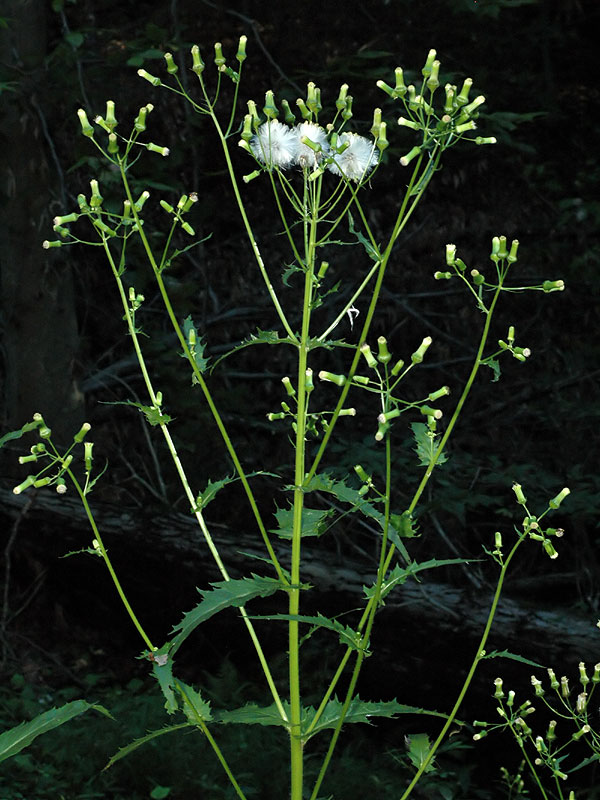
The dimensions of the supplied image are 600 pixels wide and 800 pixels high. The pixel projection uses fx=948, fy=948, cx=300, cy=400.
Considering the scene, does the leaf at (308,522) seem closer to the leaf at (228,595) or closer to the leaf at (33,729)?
the leaf at (228,595)

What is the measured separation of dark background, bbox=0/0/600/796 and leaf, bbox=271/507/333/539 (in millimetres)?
2338

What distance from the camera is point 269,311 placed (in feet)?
17.7

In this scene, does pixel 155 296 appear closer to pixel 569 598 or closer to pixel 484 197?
pixel 484 197

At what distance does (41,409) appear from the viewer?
5.18 meters

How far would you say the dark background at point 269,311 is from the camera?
448 cm

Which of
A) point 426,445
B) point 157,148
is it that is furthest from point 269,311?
point 426,445

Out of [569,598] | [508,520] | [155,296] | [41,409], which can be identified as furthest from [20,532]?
[569,598]

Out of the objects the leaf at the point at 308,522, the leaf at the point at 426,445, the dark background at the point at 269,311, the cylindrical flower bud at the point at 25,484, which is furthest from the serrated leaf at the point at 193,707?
the dark background at the point at 269,311

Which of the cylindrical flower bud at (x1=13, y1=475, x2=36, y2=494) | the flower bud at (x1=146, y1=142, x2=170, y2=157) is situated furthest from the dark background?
the cylindrical flower bud at (x1=13, y1=475, x2=36, y2=494)

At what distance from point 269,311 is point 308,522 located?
12.3 ft

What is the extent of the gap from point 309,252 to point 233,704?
A: 3.30 m

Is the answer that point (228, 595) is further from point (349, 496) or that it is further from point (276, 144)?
point (276, 144)

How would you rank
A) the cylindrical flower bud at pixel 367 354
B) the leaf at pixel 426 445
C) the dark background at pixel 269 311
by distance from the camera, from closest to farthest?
the cylindrical flower bud at pixel 367 354
the leaf at pixel 426 445
the dark background at pixel 269 311

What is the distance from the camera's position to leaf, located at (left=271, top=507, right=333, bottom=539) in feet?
5.37
